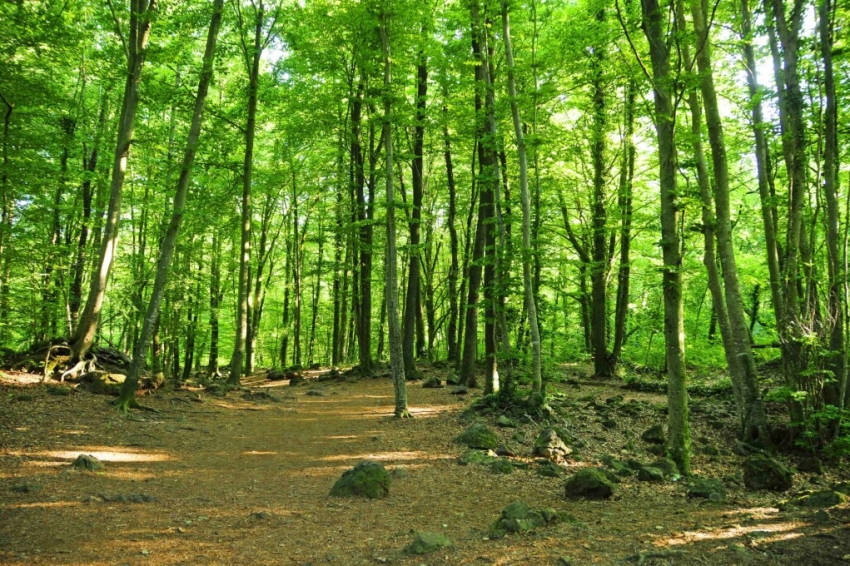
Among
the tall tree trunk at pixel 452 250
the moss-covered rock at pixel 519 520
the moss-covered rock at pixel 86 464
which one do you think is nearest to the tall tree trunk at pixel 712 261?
the moss-covered rock at pixel 519 520

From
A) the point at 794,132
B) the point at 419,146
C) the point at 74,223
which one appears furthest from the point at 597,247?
the point at 74,223

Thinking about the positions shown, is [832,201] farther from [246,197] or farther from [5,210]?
[5,210]

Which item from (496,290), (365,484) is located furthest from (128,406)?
(496,290)

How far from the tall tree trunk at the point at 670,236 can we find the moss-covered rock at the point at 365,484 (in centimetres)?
408

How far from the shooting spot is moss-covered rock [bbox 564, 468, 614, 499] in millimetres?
5738

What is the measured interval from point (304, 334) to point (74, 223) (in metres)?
16.7

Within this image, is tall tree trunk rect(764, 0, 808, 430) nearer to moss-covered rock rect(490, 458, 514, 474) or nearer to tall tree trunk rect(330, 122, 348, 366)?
moss-covered rock rect(490, 458, 514, 474)

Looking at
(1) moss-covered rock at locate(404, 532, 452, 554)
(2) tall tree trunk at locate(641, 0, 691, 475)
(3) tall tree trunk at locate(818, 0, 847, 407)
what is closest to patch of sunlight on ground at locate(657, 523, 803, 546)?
(1) moss-covered rock at locate(404, 532, 452, 554)

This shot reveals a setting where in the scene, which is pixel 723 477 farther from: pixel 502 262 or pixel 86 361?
pixel 86 361

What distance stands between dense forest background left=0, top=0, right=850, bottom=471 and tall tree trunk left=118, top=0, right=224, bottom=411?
60 mm

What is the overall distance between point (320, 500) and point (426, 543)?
6.58ft

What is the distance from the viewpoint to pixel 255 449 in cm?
839

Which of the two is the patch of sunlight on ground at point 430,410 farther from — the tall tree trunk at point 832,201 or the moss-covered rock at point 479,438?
the tall tree trunk at point 832,201

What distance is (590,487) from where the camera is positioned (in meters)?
5.75
